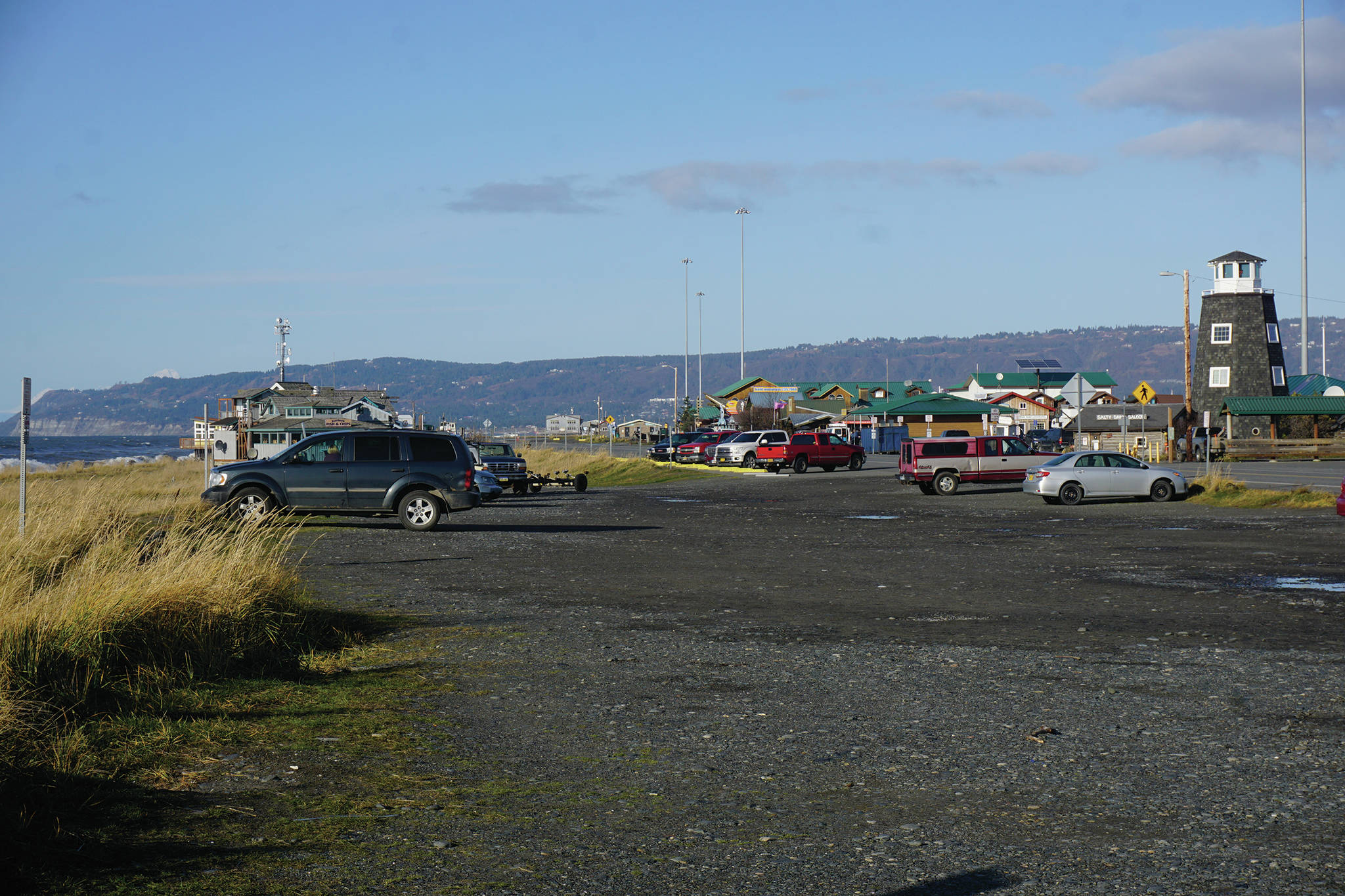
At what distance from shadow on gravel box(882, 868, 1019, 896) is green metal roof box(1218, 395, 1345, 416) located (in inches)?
3023

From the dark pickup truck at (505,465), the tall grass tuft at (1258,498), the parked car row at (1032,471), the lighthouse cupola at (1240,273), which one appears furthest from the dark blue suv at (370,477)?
the lighthouse cupola at (1240,273)

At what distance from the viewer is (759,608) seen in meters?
12.5

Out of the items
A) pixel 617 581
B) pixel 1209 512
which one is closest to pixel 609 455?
pixel 1209 512

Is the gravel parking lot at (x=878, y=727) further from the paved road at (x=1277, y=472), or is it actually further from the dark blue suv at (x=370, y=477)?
the paved road at (x=1277, y=472)

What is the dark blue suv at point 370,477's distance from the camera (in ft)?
74.2

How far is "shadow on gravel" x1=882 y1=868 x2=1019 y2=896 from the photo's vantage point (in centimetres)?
458

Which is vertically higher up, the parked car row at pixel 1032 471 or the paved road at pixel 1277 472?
the parked car row at pixel 1032 471

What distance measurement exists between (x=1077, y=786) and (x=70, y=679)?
5.99 m

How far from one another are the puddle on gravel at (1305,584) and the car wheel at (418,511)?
14377 millimetres

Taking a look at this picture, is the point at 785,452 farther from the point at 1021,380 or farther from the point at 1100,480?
the point at 1021,380

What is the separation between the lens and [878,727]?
7273 millimetres

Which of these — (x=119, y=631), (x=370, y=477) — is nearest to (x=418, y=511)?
(x=370, y=477)

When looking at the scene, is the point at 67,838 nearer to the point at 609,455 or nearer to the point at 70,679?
the point at 70,679

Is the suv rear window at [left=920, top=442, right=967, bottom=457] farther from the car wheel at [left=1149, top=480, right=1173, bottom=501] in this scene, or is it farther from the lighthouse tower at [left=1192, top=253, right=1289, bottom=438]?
the lighthouse tower at [left=1192, top=253, right=1289, bottom=438]
